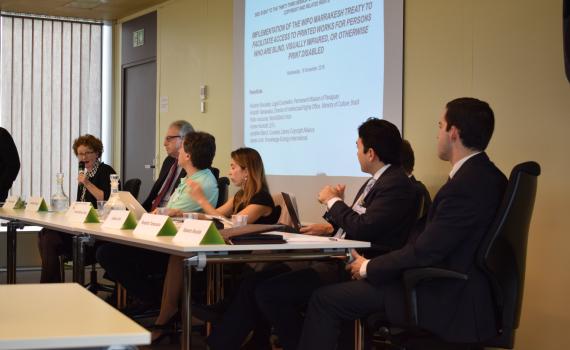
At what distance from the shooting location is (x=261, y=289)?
3328mm

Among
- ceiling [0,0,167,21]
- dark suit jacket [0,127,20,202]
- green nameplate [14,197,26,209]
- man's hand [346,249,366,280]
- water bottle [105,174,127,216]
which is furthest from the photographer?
ceiling [0,0,167,21]

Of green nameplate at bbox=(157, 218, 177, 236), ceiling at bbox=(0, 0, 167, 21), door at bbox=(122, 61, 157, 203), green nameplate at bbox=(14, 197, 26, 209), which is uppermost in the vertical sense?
ceiling at bbox=(0, 0, 167, 21)

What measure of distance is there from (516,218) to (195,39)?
5.07 metres

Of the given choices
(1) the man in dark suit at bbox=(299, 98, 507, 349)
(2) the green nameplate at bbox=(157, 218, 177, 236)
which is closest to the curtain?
(2) the green nameplate at bbox=(157, 218, 177, 236)

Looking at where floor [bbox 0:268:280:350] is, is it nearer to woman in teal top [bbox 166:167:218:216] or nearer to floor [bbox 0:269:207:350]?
floor [bbox 0:269:207:350]

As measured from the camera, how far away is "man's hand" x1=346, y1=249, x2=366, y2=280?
3.00m

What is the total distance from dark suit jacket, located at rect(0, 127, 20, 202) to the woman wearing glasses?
3.20ft

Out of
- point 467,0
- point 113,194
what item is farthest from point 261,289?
point 467,0

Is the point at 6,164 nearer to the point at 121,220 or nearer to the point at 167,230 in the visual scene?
the point at 121,220

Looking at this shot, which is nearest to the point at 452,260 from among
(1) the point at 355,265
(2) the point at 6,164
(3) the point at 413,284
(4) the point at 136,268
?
(3) the point at 413,284

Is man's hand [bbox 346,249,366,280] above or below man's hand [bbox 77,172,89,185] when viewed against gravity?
below

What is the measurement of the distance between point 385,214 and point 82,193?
2.95 metres

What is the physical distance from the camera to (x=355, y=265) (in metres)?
3.01

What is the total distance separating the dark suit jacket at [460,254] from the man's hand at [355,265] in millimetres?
310
